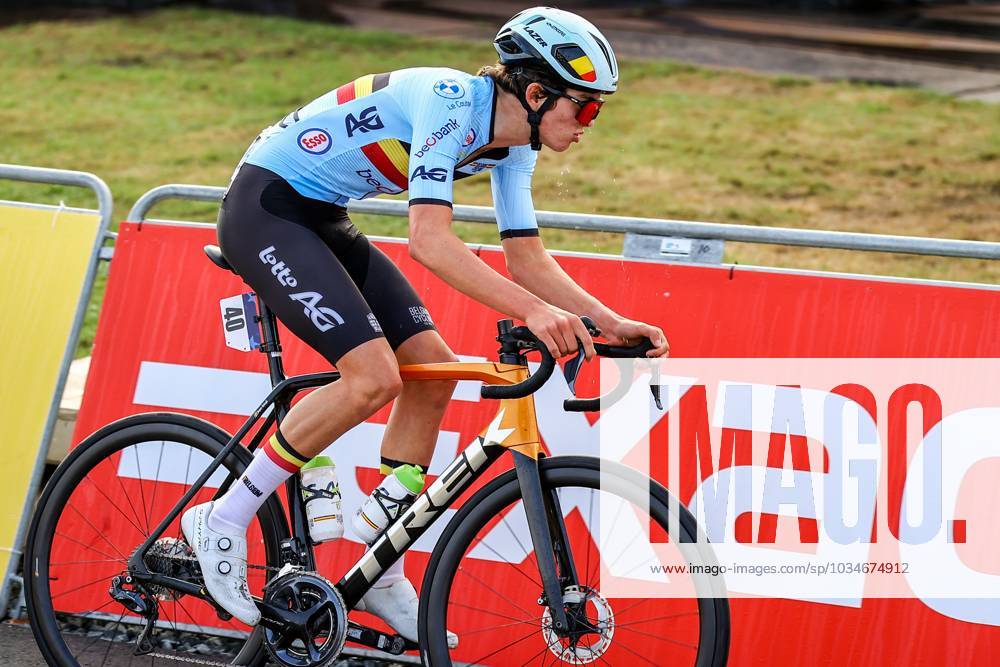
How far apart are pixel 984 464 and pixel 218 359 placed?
295cm

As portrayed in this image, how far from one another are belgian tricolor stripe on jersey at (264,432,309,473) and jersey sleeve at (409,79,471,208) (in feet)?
3.04

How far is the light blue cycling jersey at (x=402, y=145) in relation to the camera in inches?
136

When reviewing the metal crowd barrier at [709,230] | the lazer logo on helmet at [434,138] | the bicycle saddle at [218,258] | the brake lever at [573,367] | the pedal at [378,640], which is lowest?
the pedal at [378,640]

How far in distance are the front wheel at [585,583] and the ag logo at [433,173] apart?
2.96 ft

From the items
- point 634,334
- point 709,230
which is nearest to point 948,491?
point 709,230

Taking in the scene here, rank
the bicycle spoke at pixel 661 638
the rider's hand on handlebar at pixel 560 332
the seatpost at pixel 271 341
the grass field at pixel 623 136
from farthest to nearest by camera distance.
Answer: the grass field at pixel 623 136 → the bicycle spoke at pixel 661 638 → the seatpost at pixel 271 341 → the rider's hand on handlebar at pixel 560 332

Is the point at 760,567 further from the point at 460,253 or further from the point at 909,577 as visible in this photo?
the point at 460,253

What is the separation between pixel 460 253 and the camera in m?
3.40

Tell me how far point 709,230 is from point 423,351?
1271mm

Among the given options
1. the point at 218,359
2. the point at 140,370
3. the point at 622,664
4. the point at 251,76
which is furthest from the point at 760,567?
the point at 251,76

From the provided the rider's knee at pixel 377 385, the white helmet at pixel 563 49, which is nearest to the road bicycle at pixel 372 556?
the rider's knee at pixel 377 385

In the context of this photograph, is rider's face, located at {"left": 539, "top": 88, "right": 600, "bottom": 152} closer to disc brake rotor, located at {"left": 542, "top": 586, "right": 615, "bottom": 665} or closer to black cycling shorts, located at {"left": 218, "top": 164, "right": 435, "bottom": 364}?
black cycling shorts, located at {"left": 218, "top": 164, "right": 435, "bottom": 364}

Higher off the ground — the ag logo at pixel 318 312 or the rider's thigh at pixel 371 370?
the ag logo at pixel 318 312

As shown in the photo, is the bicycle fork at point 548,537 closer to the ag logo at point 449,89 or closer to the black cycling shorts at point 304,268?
the black cycling shorts at point 304,268
